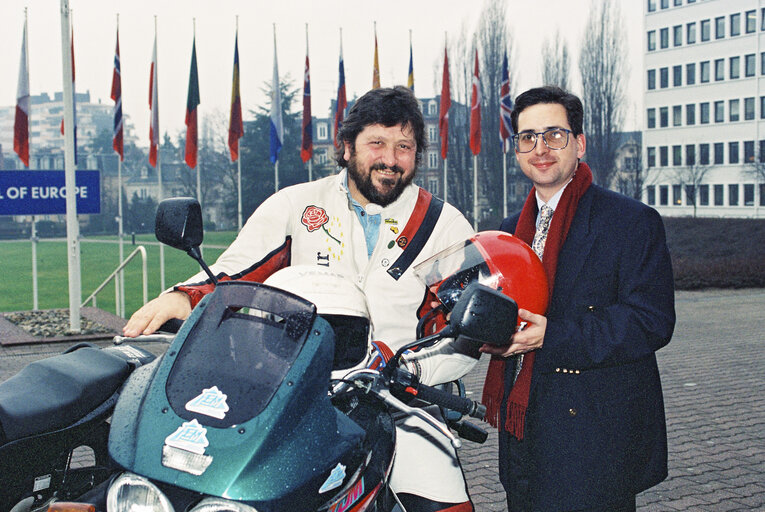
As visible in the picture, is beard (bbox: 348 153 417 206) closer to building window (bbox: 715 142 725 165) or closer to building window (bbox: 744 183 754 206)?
building window (bbox: 744 183 754 206)

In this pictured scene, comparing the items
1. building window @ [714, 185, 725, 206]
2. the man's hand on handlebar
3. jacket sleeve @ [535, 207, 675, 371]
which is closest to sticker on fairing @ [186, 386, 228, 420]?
the man's hand on handlebar

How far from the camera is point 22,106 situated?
51.3 feet

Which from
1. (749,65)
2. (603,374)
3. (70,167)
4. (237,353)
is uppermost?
(749,65)

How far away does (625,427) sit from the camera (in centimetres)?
251

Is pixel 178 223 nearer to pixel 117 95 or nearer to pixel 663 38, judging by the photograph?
pixel 117 95

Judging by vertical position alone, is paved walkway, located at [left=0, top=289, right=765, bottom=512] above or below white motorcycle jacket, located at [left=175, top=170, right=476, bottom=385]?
below

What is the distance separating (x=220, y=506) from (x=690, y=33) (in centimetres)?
6935

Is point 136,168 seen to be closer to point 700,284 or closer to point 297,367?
point 700,284

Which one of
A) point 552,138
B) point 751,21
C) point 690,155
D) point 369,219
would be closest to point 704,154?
point 690,155

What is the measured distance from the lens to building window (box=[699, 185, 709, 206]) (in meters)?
61.6

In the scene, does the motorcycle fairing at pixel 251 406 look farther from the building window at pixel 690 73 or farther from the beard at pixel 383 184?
the building window at pixel 690 73

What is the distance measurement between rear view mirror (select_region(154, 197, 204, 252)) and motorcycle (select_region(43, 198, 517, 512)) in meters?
0.27

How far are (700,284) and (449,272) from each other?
2011 centimetres

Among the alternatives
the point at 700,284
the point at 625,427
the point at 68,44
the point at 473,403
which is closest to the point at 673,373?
the point at 625,427
